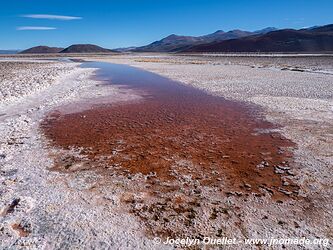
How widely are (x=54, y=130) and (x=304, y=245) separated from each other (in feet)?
24.8

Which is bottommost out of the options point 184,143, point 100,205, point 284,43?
point 284,43

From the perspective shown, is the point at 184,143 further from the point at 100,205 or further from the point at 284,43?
the point at 284,43

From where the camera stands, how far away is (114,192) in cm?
521

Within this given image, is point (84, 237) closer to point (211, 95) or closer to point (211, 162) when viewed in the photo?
point (211, 162)

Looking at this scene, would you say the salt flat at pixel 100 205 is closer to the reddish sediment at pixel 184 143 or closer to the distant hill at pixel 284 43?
the reddish sediment at pixel 184 143

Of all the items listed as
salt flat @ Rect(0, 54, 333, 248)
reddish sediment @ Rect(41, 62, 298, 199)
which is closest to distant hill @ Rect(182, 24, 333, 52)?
reddish sediment @ Rect(41, 62, 298, 199)

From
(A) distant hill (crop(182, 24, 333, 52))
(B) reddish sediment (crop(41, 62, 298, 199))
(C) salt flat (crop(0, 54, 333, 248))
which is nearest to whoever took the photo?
(C) salt flat (crop(0, 54, 333, 248))

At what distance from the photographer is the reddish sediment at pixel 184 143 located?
5.95 meters

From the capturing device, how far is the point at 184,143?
7891 millimetres

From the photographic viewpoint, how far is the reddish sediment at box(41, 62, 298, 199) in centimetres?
595

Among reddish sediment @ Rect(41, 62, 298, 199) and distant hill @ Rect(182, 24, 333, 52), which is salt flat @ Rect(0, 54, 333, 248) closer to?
reddish sediment @ Rect(41, 62, 298, 199)

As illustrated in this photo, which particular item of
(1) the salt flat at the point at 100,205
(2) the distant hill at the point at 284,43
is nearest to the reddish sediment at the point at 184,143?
(1) the salt flat at the point at 100,205

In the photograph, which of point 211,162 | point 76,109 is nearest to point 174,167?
point 211,162

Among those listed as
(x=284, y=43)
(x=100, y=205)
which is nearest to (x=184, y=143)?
(x=100, y=205)
